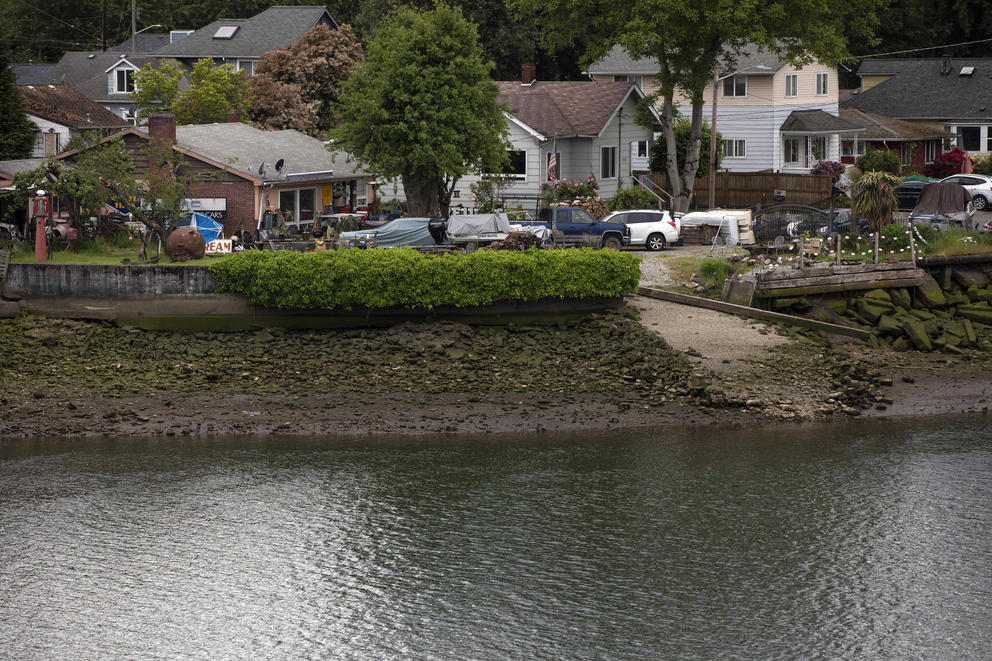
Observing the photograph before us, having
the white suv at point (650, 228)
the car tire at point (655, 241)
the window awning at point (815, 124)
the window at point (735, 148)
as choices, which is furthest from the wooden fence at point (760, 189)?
the car tire at point (655, 241)

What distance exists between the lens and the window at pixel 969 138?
70000 millimetres

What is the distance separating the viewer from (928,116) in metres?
71.2

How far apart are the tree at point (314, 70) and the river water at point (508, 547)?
125 feet

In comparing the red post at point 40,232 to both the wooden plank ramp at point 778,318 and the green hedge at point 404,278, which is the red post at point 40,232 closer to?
the green hedge at point 404,278

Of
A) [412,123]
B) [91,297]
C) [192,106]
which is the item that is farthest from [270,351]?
[192,106]

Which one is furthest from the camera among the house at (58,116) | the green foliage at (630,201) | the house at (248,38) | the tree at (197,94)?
the house at (248,38)

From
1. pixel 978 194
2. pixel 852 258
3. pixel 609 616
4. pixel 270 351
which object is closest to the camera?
pixel 609 616

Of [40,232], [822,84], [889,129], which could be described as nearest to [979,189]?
[889,129]

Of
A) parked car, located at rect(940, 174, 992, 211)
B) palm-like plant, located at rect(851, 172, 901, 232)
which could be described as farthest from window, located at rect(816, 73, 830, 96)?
palm-like plant, located at rect(851, 172, 901, 232)

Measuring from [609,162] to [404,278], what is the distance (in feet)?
82.8

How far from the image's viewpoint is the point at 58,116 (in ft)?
185

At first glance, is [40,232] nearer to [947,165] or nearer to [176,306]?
[176,306]

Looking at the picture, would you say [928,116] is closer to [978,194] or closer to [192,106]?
[978,194]

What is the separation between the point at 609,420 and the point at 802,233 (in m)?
14.8
